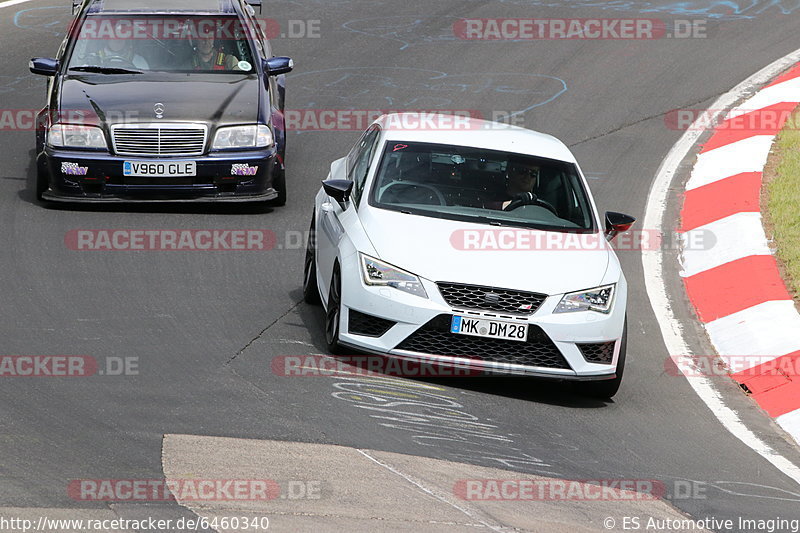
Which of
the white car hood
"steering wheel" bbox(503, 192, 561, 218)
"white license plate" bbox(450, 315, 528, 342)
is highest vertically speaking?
"steering wheel" bbox(503, 192, 561, 218)

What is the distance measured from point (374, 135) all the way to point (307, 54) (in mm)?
8628

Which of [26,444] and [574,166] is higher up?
[574,166]

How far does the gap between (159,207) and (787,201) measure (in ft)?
19.9

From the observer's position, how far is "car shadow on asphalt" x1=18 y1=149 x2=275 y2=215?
11.9m

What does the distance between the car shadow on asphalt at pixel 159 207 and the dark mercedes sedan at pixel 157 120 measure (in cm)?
21

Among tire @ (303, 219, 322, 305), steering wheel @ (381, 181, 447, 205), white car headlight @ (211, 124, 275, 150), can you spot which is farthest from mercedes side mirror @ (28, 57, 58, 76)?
steering wheel @ (381, 181, 447, 205)

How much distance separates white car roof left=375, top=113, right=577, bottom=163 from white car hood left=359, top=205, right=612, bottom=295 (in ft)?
3.19

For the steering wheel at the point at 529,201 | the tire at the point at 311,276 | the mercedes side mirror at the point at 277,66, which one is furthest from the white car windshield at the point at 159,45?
the steering wheel at the point at 529,201

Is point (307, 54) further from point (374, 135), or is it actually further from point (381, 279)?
point (381, 279)

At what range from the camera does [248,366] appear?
8016 millimetres

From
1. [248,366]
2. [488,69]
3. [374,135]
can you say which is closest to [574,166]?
[374,135]

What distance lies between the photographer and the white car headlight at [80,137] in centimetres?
1145

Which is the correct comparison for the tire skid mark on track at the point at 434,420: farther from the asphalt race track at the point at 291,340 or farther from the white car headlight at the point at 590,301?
the white car headlight at the point at 590,301

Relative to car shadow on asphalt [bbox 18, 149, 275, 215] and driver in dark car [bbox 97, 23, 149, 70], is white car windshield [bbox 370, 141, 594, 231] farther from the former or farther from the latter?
driver in dark car [bbox 97, 23, 149, 70]
